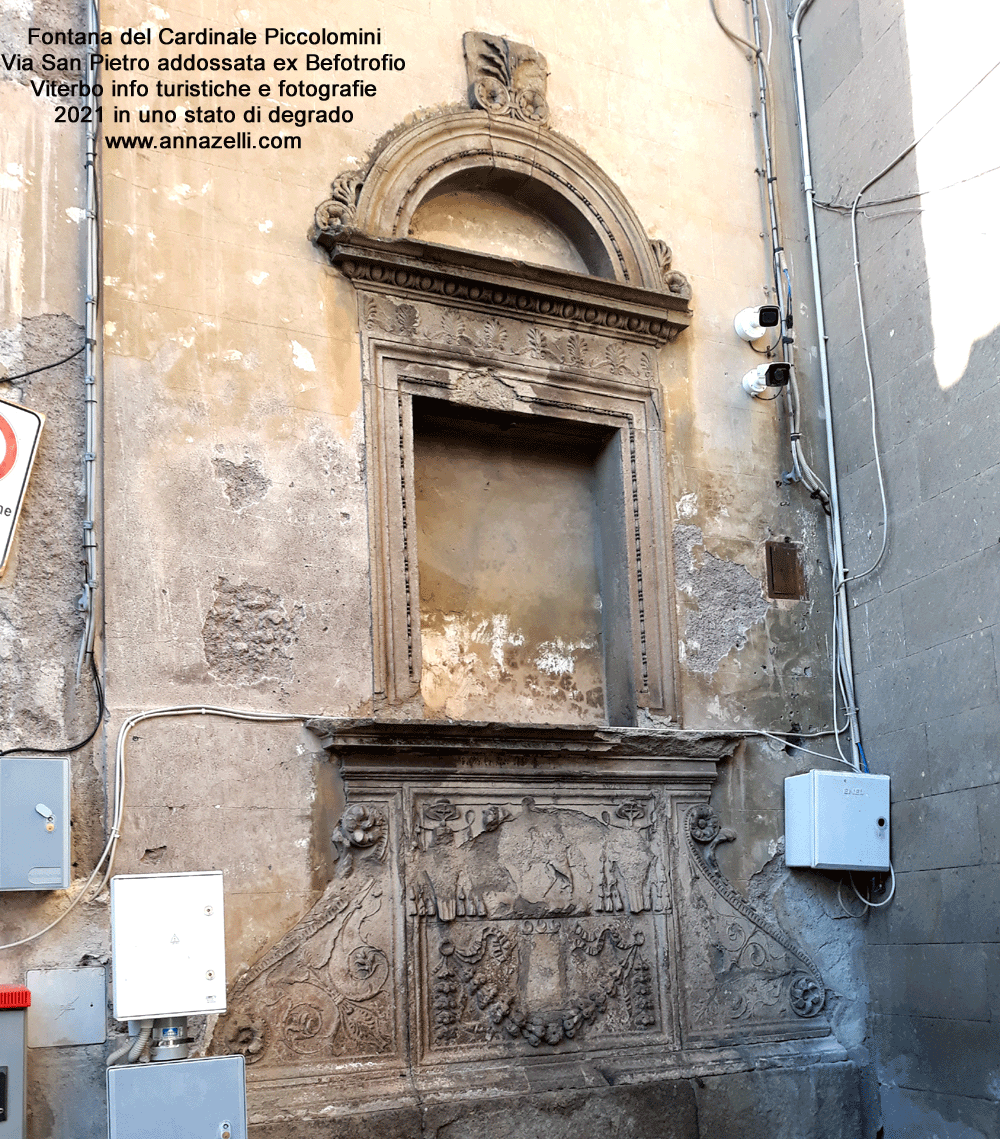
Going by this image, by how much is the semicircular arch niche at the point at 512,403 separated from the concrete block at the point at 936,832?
4.51 feet

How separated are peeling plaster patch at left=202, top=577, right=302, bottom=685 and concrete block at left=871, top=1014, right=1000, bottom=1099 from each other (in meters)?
3.60

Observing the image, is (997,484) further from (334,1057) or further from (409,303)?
(334,1057)

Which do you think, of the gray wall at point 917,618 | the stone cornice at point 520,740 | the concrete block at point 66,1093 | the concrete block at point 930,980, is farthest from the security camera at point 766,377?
the concrete block at point 66,1093

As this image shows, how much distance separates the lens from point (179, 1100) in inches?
183

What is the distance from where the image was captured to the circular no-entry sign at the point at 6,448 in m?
5.62

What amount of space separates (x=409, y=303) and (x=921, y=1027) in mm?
4456

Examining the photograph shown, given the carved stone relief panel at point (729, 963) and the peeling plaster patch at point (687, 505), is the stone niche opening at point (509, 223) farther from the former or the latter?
the carved stone relief panel at point (729, 963)

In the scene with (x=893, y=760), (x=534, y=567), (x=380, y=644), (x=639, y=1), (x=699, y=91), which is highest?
(x=639, y=1)

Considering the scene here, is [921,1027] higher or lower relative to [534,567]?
lower

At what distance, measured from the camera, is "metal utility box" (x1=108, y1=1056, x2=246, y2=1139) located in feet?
15.0

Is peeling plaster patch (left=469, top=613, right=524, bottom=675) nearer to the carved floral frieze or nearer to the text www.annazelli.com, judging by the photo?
the carved floral frieze

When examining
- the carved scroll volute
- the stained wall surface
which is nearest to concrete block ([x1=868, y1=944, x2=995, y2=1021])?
the stained wall surface

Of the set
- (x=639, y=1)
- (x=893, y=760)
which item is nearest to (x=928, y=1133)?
(x=893, y=760)

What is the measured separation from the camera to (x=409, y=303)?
6.81 metres
